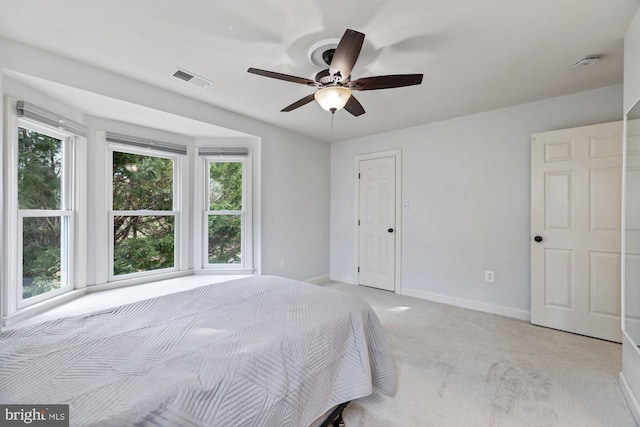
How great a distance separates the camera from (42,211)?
7.61 ft

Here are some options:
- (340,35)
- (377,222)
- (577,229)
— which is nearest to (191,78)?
(340,35)

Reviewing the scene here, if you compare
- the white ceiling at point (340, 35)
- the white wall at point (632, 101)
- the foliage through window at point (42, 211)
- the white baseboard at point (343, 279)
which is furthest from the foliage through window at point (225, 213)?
the white wall at point (632, 101)

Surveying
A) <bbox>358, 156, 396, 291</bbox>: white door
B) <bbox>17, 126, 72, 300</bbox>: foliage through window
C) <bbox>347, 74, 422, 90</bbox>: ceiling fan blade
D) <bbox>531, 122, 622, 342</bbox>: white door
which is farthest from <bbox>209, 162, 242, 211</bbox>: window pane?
<bbox>531, 122, 622, 342</bbox>: white door

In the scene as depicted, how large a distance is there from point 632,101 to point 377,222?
2.79 m

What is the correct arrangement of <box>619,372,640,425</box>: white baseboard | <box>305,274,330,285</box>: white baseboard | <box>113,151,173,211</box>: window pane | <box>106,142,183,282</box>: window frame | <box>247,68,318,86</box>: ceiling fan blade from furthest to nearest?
<box>305,274,330,285</box>: white baseboard
<box>113,151,173,211</box>: window pane
<box>106,142,183,282</box>: window frame
<box>247,68,318,86</box>: ceiling fan blade
<box>619,372,640,425</box>: white baseboard

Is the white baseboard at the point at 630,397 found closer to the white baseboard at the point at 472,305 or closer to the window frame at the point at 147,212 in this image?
the white baseboard at the point at 472,305

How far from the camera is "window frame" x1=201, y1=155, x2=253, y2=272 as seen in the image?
11.7ft

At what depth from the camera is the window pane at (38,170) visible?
7.09ft

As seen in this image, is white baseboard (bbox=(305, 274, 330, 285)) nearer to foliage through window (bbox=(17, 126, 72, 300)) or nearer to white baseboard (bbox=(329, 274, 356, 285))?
white baseboard (bbox=(329, 274, 356, 285))

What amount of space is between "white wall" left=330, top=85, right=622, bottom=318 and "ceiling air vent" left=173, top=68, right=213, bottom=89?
2513 millimetres

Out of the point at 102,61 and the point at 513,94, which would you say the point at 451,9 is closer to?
the point at 513,94

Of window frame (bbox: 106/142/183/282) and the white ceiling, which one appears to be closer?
the white ceiling

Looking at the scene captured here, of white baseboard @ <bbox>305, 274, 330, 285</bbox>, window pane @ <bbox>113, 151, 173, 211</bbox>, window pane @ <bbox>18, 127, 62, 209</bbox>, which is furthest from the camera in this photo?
white baseboard @ <bbox>305, 274, 330, 285</bbox>

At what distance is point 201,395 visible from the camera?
88 cm
